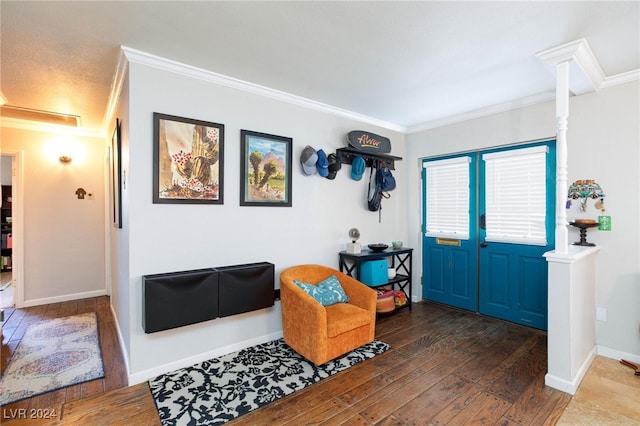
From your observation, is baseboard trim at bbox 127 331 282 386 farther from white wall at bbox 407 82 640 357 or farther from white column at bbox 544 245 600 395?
white wall at bbox 407 82 640 357

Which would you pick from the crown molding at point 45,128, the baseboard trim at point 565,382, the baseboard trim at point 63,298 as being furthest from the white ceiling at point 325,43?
the baseboard trim at point 63,298

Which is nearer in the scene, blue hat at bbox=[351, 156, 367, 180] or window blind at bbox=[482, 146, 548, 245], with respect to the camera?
window blind at bbox=[482, 146, 548, 245]

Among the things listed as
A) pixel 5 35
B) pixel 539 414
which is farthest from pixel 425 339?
pixel 5 35

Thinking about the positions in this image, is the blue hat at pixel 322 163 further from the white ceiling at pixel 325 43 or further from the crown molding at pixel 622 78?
the crown molding at pixel 622 78

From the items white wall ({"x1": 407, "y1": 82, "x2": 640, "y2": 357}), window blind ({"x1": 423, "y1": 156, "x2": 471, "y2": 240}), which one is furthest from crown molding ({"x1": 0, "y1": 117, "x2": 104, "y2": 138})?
white wall ({"x1": 407, "y1": 82, "x2": 640, "y2": 357})

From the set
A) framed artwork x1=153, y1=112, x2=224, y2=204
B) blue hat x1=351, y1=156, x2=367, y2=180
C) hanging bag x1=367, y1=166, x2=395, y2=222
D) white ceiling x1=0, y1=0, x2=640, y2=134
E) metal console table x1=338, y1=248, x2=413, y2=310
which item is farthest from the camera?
hanging bag x1=367, y1=166, x2=395, y2=222

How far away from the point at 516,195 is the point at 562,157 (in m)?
1.28

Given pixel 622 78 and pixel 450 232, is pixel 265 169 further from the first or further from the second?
pixel 622 78

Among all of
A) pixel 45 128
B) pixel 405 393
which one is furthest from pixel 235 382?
pixel 45 128

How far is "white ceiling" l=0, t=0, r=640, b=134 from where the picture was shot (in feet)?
6.29

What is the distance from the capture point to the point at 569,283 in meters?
2.28

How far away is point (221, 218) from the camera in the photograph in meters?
2.87

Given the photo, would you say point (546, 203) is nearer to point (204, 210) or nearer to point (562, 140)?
point (562, 140)

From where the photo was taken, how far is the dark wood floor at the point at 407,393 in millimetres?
2014
